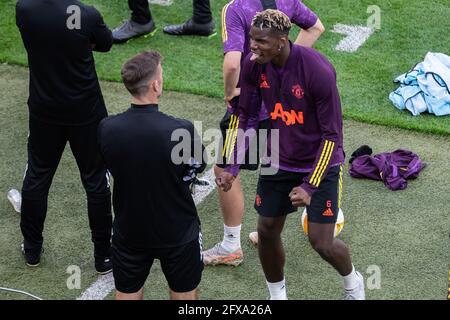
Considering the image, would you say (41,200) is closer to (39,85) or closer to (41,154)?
(41,154)

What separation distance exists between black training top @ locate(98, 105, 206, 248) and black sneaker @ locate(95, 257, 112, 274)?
1.32 metres

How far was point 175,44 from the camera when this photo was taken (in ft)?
31.8

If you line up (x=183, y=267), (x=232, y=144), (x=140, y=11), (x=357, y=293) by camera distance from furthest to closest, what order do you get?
1. (x=140, y=11)
2. (x=357, y=293)
3. (x=232, y=144)
4. (x=183, y=267)

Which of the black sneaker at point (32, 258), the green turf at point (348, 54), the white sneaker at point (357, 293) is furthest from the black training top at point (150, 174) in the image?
the green turf at point (348, 54)

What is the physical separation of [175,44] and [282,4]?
3865 millimetres

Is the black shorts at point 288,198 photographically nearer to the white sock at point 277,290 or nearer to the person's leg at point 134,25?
the white sock at point 277,290

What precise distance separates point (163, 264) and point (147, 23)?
5.30m

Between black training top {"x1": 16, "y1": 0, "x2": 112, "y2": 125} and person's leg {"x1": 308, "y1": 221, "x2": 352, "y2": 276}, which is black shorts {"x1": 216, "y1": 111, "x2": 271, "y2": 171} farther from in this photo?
black training top {"x1": 16, "y1": 0, "x2": 112, "y2": 125}

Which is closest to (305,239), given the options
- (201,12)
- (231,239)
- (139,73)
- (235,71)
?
(231,239)

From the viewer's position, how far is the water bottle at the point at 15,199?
6934 millimetres

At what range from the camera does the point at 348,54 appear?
938cm

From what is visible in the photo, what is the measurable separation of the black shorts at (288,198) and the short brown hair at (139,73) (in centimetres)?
123

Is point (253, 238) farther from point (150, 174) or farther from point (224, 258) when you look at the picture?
point (150, 174)

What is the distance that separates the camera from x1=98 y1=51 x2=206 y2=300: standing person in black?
454 centimetres
